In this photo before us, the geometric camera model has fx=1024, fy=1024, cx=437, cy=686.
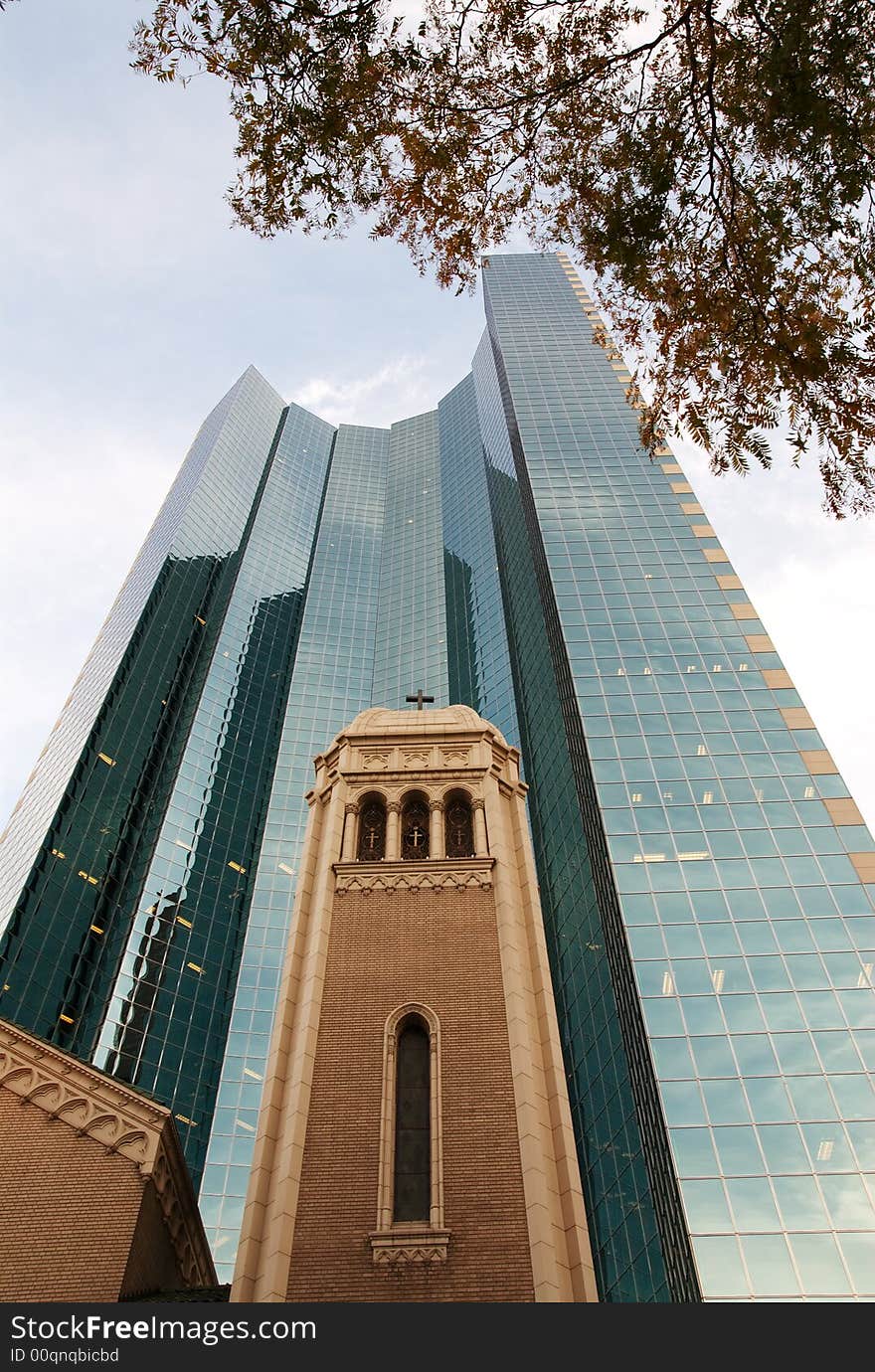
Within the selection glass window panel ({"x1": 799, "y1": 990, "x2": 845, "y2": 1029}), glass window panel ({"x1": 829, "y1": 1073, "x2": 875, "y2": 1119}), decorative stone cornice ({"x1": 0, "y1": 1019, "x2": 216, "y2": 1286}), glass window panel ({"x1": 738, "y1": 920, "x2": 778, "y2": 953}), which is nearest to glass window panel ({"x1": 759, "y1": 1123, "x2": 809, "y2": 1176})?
glass window panel ({"x1": 829, "y1": 1073, "x2": 875, "y2": 1119})

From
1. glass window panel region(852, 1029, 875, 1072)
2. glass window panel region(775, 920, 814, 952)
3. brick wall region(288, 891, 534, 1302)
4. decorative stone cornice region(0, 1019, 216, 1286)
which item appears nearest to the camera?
brick wall region(288, 891, 534, 1302)

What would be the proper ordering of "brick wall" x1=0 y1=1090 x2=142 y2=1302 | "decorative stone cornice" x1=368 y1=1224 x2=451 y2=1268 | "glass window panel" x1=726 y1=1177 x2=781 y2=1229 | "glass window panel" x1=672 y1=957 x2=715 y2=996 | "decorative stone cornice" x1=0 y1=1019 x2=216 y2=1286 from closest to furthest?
1. "brick wall" x1=0 y1=1090 x2=142 y2=1302
2. "decorative stone cornice" x1=368 y1=1224 x2=451 y2=1268
3. "decorative stone cornice" x1=0 y1=1019 x2=216 y2=1286
4. "glass window panel" x1=726 y1=1177 x2=781 y2=1229
5. "glass window panel" x1=672 y1=957 x2=715 y2=996

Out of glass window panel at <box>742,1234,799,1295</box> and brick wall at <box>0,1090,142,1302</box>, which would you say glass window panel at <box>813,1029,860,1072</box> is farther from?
brick wall at <box>0,1090,142,1302</box>

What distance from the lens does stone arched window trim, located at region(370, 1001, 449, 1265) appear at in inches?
699

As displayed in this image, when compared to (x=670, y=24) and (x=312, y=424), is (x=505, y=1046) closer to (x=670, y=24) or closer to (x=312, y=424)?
(x=670, y=24)

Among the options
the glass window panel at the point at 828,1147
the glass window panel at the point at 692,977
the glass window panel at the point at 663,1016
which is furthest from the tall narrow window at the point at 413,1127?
the glass window panel at the point at 692,977

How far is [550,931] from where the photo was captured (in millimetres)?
68688

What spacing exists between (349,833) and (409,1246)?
11051 mm

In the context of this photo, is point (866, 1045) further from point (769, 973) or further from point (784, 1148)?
point (784, 1148)

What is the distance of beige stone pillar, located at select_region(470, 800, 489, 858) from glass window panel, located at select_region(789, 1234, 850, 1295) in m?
21.9

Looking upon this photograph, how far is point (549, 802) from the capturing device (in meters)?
75.2

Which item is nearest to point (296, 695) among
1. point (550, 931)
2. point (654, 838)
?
point (550, 931)

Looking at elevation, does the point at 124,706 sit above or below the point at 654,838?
above

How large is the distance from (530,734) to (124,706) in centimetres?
4014
